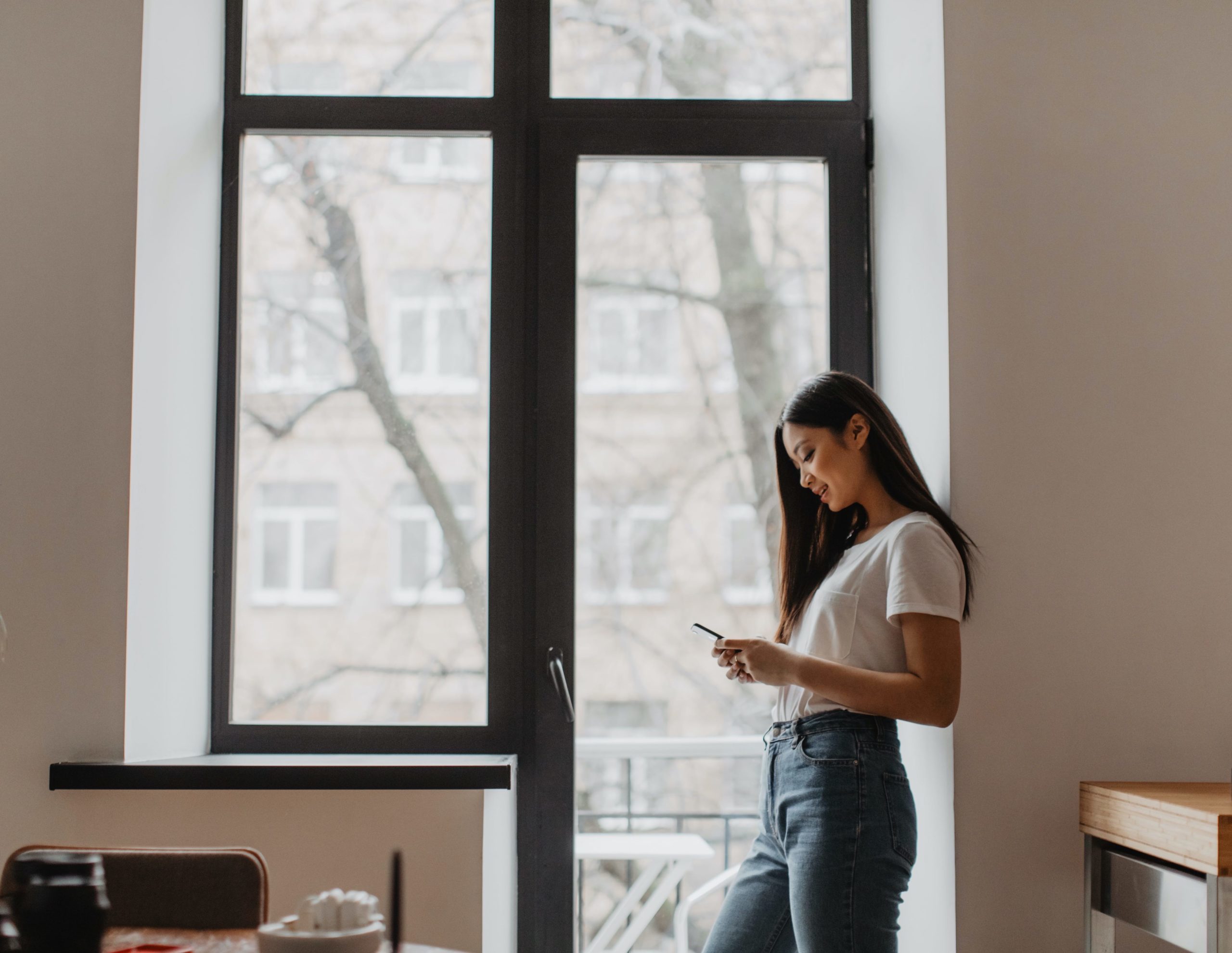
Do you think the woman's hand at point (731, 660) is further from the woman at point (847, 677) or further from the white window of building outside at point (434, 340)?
the white window of building outside at point (434, 340)

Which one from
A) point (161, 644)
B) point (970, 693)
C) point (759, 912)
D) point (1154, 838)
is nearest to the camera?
point (1154, 838)

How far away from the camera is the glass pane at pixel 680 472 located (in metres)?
2.27

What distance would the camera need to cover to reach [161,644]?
7.06 feet

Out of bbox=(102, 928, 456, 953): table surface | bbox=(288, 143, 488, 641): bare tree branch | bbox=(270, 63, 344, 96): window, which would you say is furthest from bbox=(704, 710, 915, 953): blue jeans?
bbox=(270, 63, 344, 96): window

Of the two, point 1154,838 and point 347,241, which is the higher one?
point 347,241

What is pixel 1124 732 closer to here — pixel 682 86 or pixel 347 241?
pixel 682 86

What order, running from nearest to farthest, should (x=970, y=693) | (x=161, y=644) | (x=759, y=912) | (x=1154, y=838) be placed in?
(x=1154, y=838) → (x=759, y=912) → (x=970, y=693) → (x=161, y=644)

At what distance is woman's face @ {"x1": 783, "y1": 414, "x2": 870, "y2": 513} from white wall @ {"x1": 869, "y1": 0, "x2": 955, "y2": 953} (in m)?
0.25

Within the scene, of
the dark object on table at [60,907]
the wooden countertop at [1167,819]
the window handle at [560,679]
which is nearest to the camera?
the dark object on table at [60,907]

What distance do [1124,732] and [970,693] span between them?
0.30 m

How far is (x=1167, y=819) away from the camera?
1.54 metres

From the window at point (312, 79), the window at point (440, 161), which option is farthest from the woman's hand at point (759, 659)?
the window at point (312, 79)

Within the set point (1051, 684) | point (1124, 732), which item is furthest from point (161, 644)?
point (1124, 732)

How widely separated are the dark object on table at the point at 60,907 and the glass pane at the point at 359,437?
1219 mm
